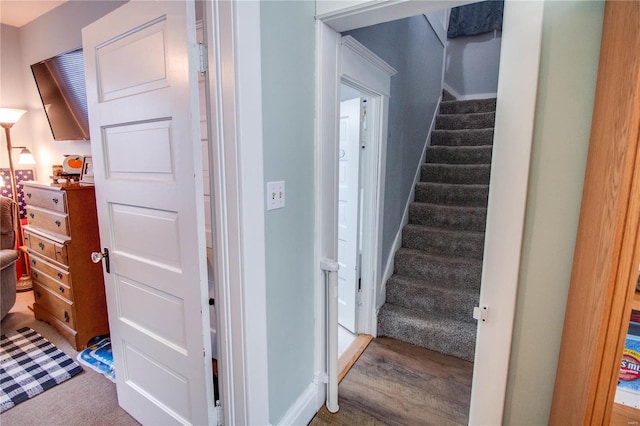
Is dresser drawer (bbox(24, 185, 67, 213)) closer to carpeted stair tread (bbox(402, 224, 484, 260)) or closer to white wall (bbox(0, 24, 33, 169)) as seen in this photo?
white wall (bbox(0, 24, 33, 169))

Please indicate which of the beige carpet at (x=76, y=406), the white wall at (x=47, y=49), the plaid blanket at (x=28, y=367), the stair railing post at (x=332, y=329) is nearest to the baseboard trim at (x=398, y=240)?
the stair railing post at (x=332, y=329)

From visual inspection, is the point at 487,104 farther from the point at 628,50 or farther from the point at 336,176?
the point at 628,50

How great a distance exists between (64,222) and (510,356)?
2.69m

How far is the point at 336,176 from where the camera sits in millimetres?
1692

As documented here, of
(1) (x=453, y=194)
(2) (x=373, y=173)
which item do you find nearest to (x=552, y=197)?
(2) (x=373, y=173)

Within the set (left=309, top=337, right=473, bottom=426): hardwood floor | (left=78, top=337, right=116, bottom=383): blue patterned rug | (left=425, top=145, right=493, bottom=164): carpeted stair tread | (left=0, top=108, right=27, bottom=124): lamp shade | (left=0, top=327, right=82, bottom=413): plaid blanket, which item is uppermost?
(left=0, top=108, right=27, bottom=124): lamp shade

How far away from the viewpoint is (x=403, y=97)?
2770mm

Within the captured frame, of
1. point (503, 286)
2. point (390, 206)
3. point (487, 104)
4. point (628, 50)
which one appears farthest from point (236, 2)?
point (487, 104)

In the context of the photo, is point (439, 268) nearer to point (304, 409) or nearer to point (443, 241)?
point (443, 241)

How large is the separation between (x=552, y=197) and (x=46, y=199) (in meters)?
3.02

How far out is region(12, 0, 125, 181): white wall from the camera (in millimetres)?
2545

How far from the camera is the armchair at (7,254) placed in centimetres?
249

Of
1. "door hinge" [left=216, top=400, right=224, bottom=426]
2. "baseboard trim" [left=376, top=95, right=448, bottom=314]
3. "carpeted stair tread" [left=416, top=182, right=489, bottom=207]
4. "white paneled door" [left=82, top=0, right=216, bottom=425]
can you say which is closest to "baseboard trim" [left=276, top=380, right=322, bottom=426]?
"door hinge" [left=216, top=400, right=224, bottom=426]

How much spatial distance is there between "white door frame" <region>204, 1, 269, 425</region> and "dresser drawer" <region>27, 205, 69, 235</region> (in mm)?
1631
